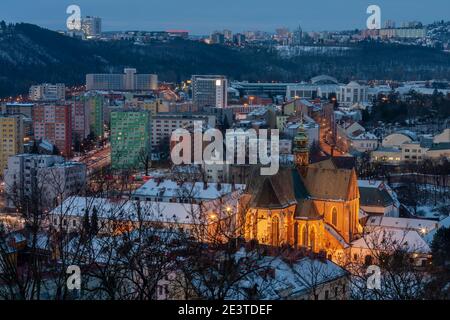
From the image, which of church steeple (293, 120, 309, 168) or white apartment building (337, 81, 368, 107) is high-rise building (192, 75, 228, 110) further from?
church steeple (293, 120, 309, 168)

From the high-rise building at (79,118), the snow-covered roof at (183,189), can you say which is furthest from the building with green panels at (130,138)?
the snow-covered roof at (183,189)

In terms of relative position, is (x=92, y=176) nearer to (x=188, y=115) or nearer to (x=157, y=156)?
(x=157, y=156)

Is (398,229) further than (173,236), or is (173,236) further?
(398,229)

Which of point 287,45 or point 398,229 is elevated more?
point 287,45

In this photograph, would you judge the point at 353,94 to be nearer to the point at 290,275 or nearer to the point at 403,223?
the point at 403,223

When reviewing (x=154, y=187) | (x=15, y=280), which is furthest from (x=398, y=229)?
(x=15, y=280)

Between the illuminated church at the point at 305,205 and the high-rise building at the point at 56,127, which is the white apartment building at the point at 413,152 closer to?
the high-rise building at the point at 56,127

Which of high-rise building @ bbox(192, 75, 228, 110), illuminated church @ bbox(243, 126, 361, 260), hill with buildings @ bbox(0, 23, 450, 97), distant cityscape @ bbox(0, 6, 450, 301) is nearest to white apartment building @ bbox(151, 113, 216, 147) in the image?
distant cityscape @ bbox(0, 6, 450, 301)
